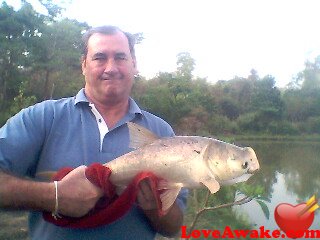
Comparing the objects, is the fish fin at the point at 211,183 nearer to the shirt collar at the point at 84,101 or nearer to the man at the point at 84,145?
the man at the point at 84,145

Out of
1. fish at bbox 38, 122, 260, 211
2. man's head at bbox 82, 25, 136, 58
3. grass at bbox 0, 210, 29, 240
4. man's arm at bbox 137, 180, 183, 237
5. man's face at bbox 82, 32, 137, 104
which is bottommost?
grass at bbox 0, 210, 29, 240

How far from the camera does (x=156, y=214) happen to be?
177cm

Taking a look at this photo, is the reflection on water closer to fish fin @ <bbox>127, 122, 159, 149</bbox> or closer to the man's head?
the man's head

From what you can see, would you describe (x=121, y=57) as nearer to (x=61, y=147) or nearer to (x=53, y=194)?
(x=61, y=147)

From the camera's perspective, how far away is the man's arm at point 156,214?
5.47 ft

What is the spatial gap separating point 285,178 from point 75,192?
A: 29.3 feet

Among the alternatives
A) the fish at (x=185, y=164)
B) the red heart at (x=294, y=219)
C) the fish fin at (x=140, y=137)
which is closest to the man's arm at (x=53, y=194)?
the fish at (x=185, y=164)

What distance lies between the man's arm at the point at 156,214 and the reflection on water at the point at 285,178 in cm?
366

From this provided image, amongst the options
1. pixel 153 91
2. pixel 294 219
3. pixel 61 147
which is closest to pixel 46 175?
pixel 61 147

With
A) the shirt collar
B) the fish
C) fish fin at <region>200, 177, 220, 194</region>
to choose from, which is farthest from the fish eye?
the shirt collar

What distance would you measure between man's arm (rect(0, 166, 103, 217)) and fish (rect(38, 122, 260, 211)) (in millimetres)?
135

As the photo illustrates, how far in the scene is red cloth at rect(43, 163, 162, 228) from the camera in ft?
5.30

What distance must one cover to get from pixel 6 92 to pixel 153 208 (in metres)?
15.5

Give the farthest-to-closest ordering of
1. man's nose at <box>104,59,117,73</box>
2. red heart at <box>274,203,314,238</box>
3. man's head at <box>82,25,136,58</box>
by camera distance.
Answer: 1. red heart at <box>274,203,314,238</box>
2. man's head at <box>82,25,136,58</box>
3. man's nose at <box>104,59,117,73</box>
